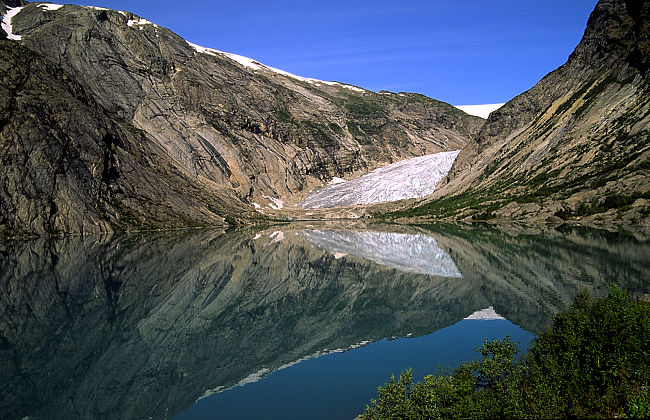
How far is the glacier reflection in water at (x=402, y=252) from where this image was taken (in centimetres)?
4123

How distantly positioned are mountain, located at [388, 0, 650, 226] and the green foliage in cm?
5440

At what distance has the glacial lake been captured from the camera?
15.4 m

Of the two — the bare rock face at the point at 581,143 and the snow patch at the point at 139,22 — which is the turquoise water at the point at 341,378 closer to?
the bare rock face at the point at 581,143

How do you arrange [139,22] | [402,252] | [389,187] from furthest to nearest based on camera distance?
1. [139,22]
2. [389,187]
3. [402,252]

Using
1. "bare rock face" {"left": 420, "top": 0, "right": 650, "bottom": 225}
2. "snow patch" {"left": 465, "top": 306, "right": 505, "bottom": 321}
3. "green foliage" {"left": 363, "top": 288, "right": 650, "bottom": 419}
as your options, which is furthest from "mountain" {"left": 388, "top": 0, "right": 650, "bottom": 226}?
"green foliage" {"left": 363, "top": 288, "right": 650, "bottom": 419}

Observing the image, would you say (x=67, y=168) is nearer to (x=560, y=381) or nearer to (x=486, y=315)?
(x=486, y=315)

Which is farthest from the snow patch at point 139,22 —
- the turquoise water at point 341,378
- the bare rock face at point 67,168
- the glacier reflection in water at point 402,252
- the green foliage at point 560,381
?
the green foliage at point 560,381

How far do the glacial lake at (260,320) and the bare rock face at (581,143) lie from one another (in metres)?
25.2

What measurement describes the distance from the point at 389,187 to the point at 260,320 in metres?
132

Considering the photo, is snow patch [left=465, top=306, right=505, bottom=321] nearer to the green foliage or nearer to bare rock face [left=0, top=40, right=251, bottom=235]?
the green foliage

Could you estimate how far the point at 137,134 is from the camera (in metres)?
114

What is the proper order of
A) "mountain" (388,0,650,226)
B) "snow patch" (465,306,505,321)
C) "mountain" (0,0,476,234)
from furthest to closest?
"mountain" (0,0,476,234)
"mountain" (388,0,650,226)
"snow patch" (465,306,505,321)

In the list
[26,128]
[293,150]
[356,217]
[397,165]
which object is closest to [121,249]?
[26,128]

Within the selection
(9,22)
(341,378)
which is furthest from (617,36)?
(9,22)
